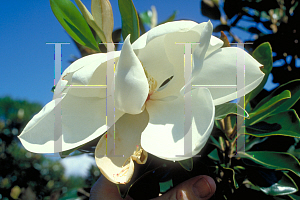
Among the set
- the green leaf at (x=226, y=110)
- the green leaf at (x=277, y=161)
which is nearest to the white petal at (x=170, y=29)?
the green leaf at (x=226, y=110)

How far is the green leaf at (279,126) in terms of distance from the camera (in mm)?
686

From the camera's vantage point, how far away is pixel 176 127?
468 mm

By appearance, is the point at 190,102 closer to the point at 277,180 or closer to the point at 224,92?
the point at 224,92

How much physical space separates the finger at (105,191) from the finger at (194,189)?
188 millimetres

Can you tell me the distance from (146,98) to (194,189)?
0.99 ft

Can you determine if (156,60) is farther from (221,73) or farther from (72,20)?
(72,20)

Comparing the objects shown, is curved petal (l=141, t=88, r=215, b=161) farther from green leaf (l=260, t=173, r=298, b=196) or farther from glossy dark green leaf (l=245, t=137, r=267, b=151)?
glossy dark green leaf (l=245, t=137, r=267, b=151)

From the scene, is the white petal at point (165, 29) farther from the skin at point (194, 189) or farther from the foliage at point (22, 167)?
the foliage at point (22, 167)

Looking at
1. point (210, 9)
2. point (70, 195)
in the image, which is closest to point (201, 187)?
point (70, 195)

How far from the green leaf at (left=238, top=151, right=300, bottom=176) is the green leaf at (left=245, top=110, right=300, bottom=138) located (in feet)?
0.31

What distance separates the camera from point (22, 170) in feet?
13.4

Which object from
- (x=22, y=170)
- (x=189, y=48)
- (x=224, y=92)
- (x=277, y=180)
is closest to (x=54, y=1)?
(x=189, y=48)

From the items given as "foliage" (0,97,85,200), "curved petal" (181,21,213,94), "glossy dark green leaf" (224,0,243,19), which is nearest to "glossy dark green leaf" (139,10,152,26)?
"glossy dark green leaf" (224,0,243,19)

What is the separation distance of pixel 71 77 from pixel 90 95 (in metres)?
0.06
